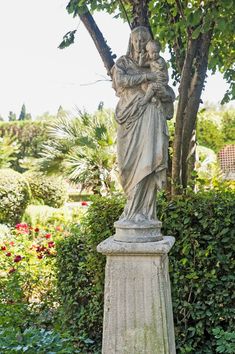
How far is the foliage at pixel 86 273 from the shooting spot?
4457mm

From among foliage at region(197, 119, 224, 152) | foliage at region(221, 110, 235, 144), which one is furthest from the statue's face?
foliage at region(221, 110, 235, 144)

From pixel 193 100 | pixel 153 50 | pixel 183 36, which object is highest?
pixel 183 36

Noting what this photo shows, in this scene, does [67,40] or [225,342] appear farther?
[67,40]

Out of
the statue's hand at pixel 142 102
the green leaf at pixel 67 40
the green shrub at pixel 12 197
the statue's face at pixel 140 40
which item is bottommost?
the green shrub at pixel 12 197

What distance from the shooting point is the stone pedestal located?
2916 millimetres

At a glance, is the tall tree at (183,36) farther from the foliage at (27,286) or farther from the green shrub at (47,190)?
the green shrub at (47,190)

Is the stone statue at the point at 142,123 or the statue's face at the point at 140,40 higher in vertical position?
the statue's face at the point at 140,40

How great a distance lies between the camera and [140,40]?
2994 mm

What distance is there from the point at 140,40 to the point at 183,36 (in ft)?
8.90

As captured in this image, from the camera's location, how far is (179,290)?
4.15m

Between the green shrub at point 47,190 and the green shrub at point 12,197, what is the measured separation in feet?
4.38

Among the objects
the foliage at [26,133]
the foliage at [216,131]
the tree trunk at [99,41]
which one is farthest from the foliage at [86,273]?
the foliage at [26,133]

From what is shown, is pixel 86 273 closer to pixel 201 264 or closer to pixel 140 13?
pixel 201 264

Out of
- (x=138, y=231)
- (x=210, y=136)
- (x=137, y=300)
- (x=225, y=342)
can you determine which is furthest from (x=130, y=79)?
(x=210, y=136)
